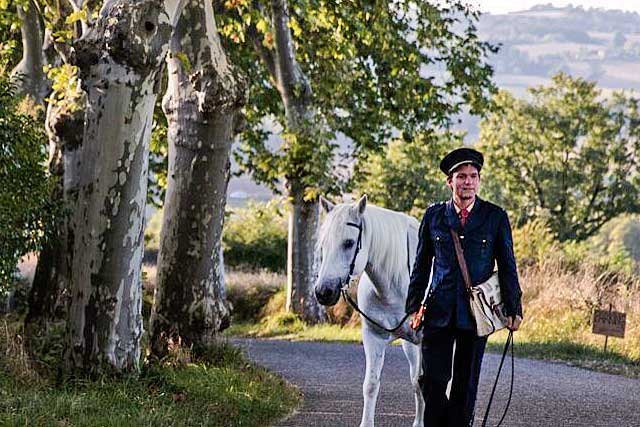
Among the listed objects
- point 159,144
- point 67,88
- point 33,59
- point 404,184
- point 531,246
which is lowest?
point 531,246

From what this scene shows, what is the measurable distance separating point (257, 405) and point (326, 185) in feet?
46.6

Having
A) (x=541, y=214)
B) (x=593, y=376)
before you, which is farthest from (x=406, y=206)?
(x=593, y=376)

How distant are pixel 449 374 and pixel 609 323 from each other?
11.2m

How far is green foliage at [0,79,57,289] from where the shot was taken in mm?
11562

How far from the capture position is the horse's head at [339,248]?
8555 millimetres

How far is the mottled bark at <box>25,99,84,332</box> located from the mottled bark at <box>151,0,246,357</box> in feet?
11.1

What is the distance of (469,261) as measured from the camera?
746cm

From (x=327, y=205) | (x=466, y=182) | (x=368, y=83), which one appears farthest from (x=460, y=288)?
(x=368, y=83)

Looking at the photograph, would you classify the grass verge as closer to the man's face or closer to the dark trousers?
the dark trousers

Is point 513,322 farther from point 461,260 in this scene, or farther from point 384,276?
point 384,276

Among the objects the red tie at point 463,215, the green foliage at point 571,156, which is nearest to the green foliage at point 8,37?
the red tie at point 463,215

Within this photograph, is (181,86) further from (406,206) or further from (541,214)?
(541,214)

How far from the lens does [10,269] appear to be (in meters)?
11.7

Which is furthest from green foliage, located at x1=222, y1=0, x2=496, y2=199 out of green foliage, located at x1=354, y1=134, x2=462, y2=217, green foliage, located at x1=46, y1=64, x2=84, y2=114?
green foliage, located at x1=354, y1=134, x2=462, y2=217
